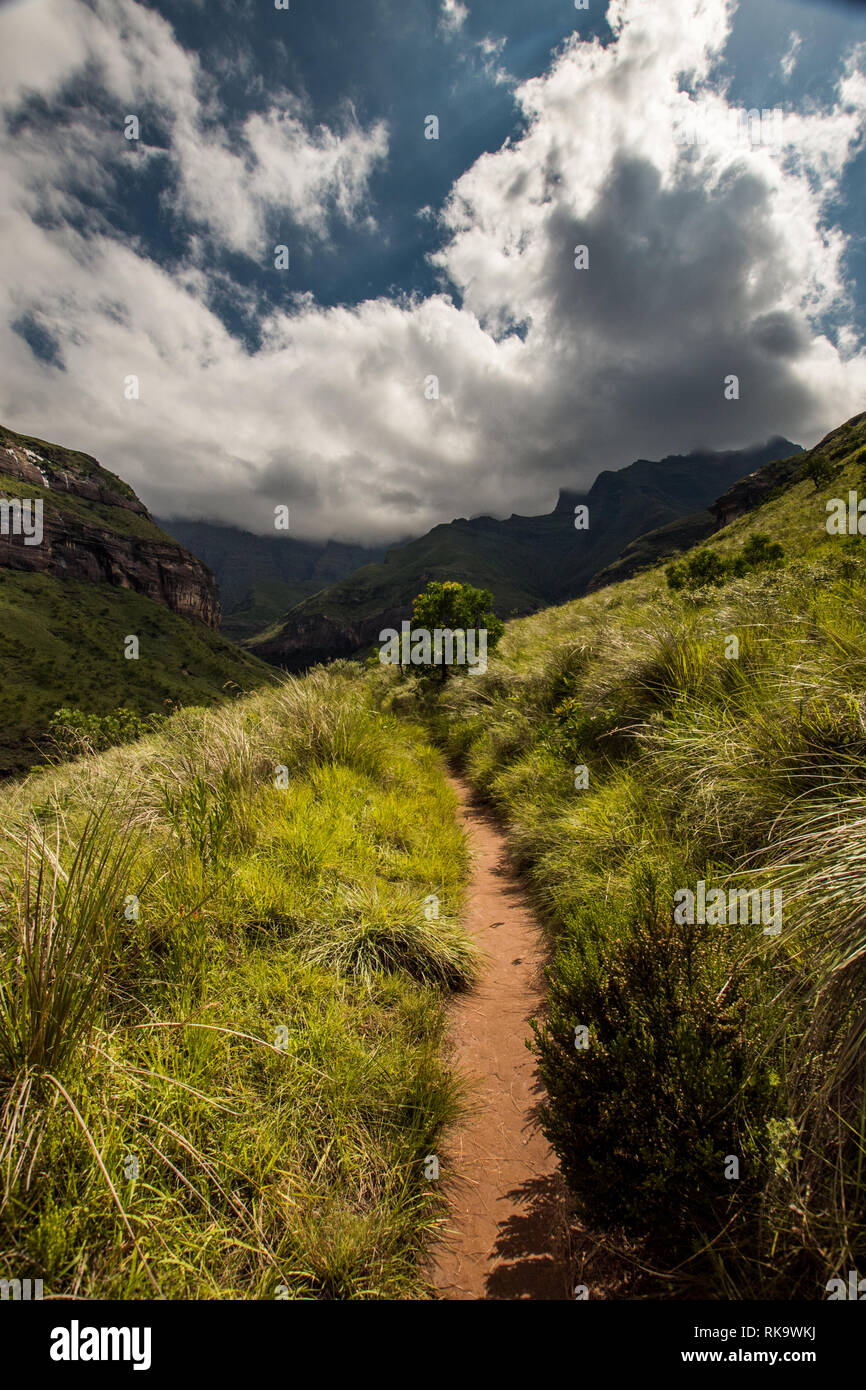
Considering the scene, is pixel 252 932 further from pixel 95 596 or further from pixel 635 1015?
pixel 95 596

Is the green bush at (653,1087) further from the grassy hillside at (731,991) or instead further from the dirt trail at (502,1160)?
the dirt trail at (502,1160)

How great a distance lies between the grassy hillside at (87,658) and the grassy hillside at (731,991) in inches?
1717

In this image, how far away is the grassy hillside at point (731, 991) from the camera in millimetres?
1709

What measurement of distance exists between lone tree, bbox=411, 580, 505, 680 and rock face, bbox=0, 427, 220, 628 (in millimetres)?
106063

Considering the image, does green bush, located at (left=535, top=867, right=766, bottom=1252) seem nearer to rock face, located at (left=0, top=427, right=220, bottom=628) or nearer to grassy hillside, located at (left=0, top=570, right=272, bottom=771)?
grassy hillside, located at (left=0, top=570, right=272, bottom=771)

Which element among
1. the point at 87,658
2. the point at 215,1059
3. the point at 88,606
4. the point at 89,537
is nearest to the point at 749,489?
the point at 215,1059

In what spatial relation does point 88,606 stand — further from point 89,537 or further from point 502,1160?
point 502,1160

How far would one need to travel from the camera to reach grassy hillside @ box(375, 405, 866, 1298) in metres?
1.71

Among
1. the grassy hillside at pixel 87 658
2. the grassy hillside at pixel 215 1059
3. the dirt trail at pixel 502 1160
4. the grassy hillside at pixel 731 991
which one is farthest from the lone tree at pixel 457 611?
the grassy hillside at pixel 87 658

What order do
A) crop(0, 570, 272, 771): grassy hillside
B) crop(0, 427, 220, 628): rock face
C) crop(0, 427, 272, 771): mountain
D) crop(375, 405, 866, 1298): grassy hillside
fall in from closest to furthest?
1. crop(375, 405, 866, 1298): grassy hillside
2. crop(0, 570, 272, 771): grassy hillside
3. crop(0, 427, 272, 771): mountain
4. crop(0, 427, 220, 628): rock face

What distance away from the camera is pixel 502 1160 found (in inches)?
101

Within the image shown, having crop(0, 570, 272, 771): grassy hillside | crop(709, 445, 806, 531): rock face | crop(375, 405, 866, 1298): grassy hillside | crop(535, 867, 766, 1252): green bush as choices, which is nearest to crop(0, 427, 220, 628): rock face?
crop(0, 570, 272, 771): grassy hillside
